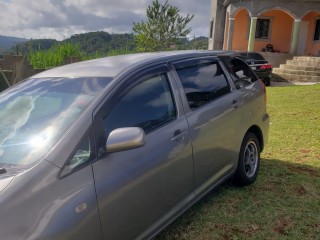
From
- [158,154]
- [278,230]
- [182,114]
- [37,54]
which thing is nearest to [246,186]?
[278,230]

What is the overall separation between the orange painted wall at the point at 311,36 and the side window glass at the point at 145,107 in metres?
21.5

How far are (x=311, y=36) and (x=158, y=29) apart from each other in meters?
12.5

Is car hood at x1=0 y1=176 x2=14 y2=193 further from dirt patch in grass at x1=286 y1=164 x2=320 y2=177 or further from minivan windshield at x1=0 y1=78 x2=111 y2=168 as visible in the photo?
dirt patch in grass at x1=286 y1=164 x2=320 y2=177

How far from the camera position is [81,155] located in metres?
2.09

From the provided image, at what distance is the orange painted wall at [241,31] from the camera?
23.5 metres

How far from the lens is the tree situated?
28.6 metres

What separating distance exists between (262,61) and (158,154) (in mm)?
14515

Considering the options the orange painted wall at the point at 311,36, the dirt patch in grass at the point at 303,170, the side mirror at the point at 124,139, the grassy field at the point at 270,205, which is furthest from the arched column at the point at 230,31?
the side mirror at the point at 124,139

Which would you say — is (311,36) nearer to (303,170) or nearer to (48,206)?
(303,170)

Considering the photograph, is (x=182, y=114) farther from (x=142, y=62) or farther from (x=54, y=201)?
(x=54, y=201)

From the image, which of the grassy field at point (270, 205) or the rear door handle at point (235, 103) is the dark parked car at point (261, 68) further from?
the rear door handle at point (235, 103)

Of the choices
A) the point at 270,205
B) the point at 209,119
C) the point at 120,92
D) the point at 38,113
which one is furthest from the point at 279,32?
the point at 38,113

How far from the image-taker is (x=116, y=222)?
221 centimetres

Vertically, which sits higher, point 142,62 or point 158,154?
point 142,62
